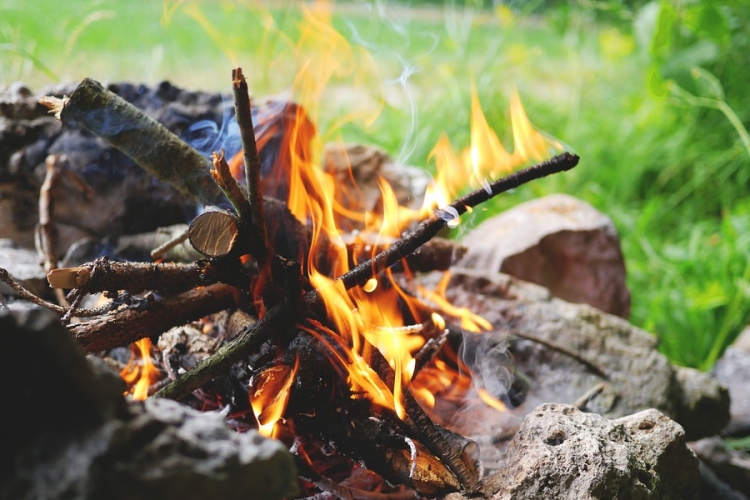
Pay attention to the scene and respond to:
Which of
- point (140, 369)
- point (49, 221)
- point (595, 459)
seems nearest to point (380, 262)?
point (595, 459)

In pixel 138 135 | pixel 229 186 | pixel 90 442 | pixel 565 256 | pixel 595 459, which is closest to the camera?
pixel 90 442

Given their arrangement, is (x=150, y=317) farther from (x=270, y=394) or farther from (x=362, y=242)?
(x=362, y=242)

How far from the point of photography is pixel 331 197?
6.98 ft

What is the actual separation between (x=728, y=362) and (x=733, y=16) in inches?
117

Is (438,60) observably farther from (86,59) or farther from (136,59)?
(86,59)

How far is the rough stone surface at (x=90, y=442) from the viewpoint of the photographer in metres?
0.85

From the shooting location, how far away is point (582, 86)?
5867 millimetres

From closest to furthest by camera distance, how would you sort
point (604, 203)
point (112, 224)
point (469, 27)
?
1. point (112, 224)
2. point (604, 203)
3. point (469, 27)

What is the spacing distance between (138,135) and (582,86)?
5030 mm

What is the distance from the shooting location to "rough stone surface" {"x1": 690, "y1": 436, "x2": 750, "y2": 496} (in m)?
2.38

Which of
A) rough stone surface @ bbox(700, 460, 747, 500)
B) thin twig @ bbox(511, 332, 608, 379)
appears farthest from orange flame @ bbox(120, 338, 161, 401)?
rough stone surface @ bbox(700, 460, 747, 500)

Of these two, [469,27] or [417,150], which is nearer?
[417,150]

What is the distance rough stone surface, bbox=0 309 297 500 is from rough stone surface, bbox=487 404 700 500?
2.25 ft

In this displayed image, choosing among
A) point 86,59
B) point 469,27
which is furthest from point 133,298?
point 469,27
